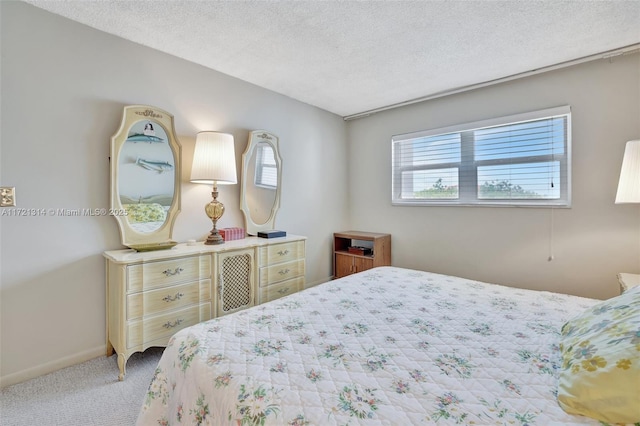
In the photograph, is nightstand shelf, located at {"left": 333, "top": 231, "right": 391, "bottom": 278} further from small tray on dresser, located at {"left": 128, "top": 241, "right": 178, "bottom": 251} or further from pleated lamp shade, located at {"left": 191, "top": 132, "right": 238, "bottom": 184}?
small tray on dresser, located at {"left": 128, "top": 241, "right": 178, "bottom": 251}

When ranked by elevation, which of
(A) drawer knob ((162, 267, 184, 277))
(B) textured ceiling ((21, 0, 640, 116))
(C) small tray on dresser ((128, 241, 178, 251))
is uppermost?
(B) textured ceiling ((21, 0, 640, 116))

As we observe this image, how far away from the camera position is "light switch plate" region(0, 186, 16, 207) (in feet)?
5.77

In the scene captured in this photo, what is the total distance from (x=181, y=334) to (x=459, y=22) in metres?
2.46

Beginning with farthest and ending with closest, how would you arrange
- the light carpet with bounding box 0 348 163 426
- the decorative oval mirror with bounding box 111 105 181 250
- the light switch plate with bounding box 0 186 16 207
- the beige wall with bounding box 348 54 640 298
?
the beige wall with bounding box 348 54 640 298 → the decorative oval mirror with bounding box 111 105 181 250 → the light switch plate with bounding box 0 186 16 207 → the light carpet with bounding box 0 348 163 426

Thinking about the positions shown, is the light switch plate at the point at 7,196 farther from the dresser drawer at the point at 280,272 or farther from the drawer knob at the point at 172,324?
the dresser drawer at the point at 280,272

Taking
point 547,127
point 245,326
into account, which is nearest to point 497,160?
point 547,127

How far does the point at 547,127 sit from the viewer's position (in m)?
2.70

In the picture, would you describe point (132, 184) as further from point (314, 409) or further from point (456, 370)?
point (456, 370)

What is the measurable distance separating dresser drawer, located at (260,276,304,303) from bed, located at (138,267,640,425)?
104cm

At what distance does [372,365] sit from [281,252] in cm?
185

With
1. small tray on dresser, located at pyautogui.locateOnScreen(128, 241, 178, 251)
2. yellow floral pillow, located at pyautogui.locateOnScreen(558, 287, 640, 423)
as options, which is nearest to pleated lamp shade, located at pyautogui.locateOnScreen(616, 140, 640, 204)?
yellow floral pillow, located at pyautogui.locateOnScreen(558, 287, 640, 423)

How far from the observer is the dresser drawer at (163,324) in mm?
1886

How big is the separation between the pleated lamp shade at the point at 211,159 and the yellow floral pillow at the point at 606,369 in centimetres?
235

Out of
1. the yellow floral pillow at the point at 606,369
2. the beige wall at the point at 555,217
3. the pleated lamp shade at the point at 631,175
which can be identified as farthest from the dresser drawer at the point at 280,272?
the pleated lamp shade at the point at 631,175
